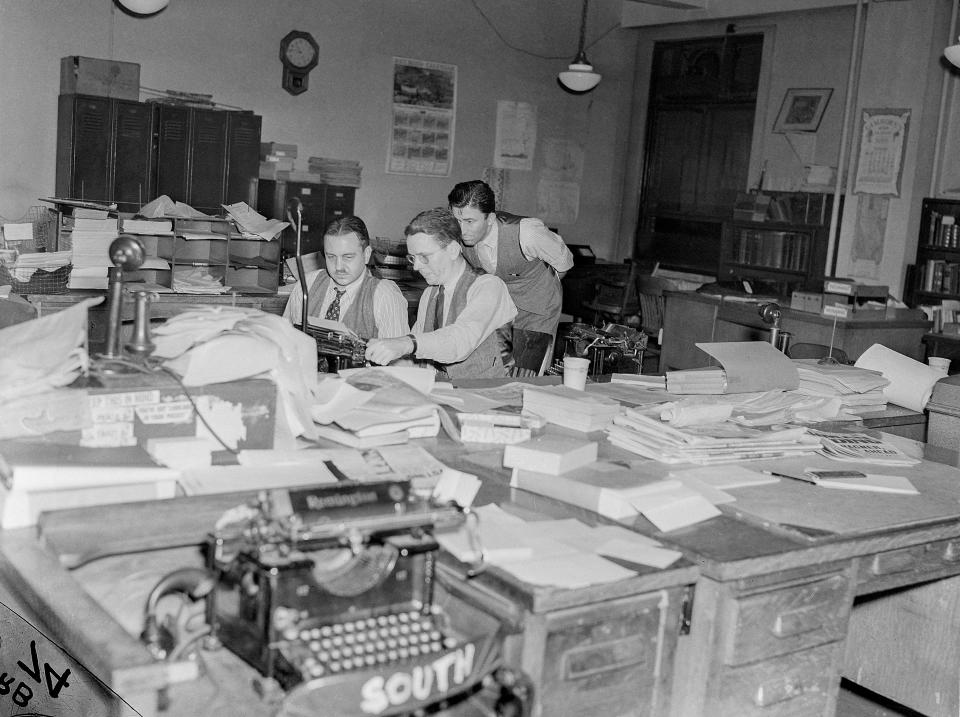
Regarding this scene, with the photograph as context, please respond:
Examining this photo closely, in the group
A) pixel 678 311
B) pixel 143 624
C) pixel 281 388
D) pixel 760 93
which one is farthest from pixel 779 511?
pixel 760 93

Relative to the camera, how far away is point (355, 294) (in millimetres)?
4500

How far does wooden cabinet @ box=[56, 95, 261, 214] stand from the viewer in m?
6.41

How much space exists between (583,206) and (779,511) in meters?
7.64

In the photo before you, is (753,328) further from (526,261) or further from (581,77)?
(581,77)

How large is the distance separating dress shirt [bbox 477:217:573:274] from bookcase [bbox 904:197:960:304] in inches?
146

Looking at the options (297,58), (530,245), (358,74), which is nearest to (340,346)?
(530,245)

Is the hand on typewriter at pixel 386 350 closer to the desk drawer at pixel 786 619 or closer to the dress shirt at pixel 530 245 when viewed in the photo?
the dress shirt at pixel 530 245

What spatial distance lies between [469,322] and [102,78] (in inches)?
141

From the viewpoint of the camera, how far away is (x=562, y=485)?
2256 millimetres

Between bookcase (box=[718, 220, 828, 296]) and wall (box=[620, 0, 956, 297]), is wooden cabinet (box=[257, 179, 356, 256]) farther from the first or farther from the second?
wall (box=[620, 0, 956, 297])

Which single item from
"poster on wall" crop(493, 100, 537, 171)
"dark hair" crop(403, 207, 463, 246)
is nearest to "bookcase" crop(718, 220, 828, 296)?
"poster on wall" crop(493, 100, 537, 171)

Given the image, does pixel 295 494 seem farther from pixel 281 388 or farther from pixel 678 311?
pixel 678 311

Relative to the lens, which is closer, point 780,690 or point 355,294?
point 780,690

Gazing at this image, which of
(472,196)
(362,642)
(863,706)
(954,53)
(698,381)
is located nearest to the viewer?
(362,642)
